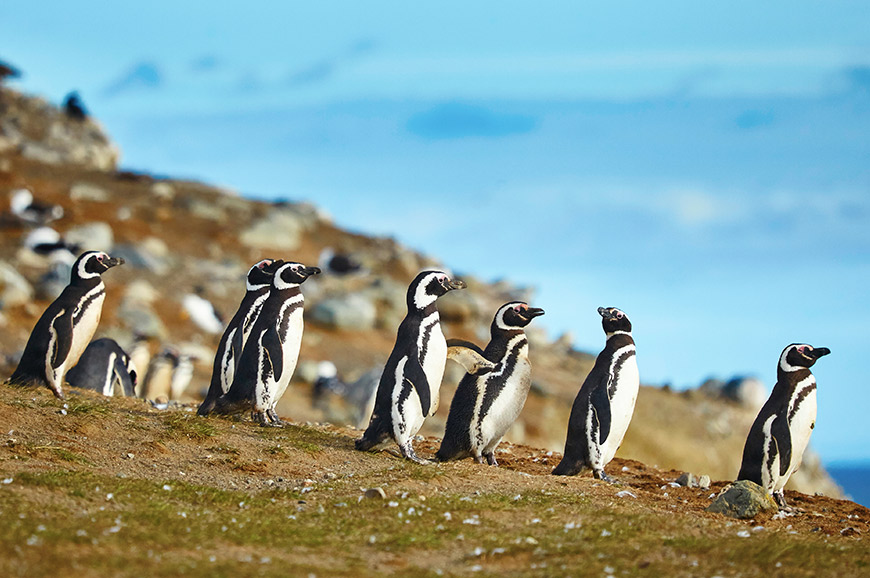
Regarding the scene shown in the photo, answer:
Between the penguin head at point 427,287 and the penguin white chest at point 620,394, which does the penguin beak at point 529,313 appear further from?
the penguin white chest at point 620,394

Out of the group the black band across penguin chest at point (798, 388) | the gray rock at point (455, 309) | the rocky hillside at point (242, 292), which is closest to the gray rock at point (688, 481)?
the black band across penguin chest at point (798, 388)

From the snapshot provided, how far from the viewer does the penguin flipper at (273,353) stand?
1160cm

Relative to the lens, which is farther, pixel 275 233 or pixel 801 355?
pixel 275 233

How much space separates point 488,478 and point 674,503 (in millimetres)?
1824

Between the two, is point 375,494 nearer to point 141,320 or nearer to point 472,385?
point 472,385

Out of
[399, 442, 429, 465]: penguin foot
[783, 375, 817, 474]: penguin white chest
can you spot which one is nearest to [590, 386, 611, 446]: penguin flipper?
[399, 442, 429, 465]: penguin foot

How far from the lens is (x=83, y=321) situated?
42.2 feet

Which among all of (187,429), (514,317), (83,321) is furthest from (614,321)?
(83,321)

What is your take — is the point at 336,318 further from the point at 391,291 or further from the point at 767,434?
the point at 767,434

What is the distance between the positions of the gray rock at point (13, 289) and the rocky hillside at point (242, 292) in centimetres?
5

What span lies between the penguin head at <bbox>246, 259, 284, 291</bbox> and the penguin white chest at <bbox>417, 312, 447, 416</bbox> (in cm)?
275

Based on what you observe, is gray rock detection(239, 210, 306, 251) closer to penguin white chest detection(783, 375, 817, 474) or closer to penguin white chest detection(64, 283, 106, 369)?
penguin white chest detection(64, 283, 106, 369)

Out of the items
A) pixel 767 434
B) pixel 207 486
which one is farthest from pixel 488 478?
pixel 767 434

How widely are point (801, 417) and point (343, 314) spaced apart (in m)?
22.4
